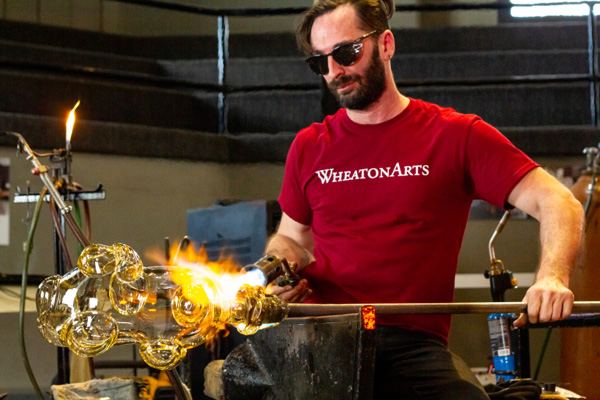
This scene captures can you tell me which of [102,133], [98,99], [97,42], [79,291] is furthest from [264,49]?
[79,291]

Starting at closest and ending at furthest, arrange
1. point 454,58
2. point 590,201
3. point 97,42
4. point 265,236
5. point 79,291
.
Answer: point 79,291
point 265,236
point 590,201
point 454,58
point 97,42

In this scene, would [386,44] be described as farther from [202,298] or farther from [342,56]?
[202,298]

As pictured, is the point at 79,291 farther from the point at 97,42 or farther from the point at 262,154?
the point at 97,42

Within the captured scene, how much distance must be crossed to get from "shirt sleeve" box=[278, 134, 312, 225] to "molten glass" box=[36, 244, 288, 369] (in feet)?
3.15

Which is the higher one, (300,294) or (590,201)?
(590,201)

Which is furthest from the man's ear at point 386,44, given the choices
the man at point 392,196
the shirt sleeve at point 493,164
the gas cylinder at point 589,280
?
the gas cylinder at point 589,280

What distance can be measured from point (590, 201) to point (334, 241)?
6.50 feet

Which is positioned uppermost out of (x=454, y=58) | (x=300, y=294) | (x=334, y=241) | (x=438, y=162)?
(x=454, y=58)

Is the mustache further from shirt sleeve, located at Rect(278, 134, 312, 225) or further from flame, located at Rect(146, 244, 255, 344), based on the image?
flame, located at Rect(146, 244, 255, 344)

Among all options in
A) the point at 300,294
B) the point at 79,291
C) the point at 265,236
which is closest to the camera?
the point at 79,291

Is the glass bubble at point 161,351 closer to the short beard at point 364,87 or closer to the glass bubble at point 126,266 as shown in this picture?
the glass bubble at point 126,266

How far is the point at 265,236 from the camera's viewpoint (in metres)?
3.38

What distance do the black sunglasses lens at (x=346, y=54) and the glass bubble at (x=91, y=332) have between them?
3.79ft

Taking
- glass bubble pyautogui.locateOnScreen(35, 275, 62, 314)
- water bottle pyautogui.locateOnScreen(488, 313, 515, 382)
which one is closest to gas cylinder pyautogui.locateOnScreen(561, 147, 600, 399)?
water bottle pyautogui.locateOnScreen(488, 313, 515, 382)
